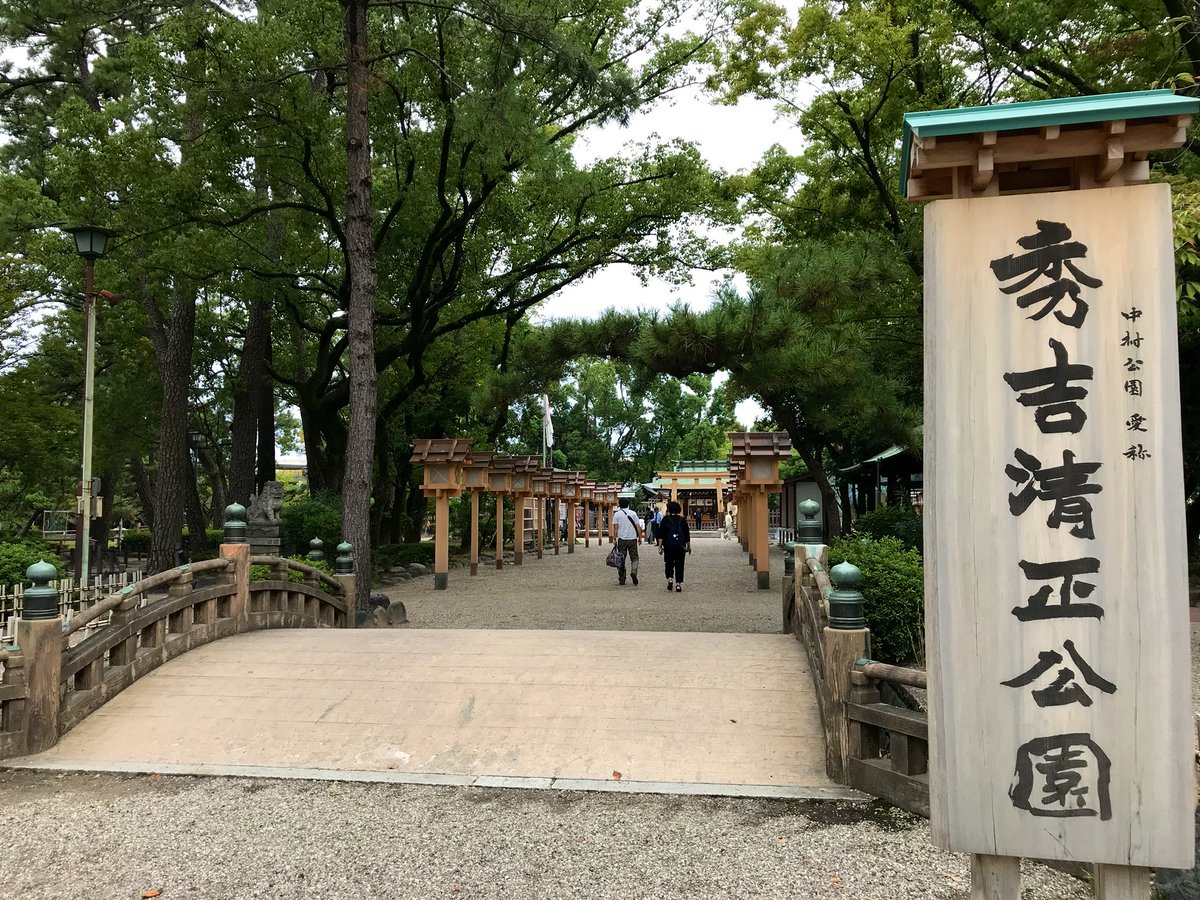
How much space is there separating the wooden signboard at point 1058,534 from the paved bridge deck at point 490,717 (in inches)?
81.2

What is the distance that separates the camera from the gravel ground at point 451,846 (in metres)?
3.51

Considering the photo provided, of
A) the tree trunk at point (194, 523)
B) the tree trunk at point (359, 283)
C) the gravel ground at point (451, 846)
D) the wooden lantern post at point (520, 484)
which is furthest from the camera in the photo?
the wooden lantern post at point (520, 484)

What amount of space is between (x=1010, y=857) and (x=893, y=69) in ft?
42.2

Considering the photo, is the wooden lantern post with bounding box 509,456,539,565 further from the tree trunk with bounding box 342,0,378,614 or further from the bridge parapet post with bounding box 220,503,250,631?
the bridge parapet post with bounding box 220,503,250,631

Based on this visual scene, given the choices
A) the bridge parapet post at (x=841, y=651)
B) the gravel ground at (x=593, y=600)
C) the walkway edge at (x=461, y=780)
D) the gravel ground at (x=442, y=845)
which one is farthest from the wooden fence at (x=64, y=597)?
the bridge parapet post at (x=841, y=651)

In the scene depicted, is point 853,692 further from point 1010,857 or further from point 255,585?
point 255,585

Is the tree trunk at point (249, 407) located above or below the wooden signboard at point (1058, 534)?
above

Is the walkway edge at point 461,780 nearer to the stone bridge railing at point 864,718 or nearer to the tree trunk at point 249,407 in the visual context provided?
the stone bridge railing at point 864,718

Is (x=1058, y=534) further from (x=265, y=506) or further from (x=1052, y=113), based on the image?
(x=265, y=506)

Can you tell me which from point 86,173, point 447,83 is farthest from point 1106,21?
point 86,173

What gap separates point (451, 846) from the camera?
12.8ft

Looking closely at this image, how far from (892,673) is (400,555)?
57.3ft

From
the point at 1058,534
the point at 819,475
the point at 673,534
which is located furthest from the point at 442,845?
the point at 819,475

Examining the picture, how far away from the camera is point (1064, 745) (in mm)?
2547
